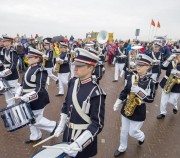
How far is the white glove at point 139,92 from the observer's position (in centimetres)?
404

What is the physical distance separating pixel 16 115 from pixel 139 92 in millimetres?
2566

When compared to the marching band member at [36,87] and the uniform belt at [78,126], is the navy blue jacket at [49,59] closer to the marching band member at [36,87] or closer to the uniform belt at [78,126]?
the marching band member at [36,87]

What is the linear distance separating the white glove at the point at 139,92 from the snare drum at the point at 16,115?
225cm

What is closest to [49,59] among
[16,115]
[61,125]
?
[16,115]

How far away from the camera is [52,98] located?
28.0 feet

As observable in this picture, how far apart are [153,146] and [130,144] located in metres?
0.57

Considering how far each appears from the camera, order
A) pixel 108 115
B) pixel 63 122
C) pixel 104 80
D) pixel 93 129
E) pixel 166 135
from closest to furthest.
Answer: pixel 93 129 < pixel 63 122 < pixel 166 135 < pixel 108 115 < pixel 104 80

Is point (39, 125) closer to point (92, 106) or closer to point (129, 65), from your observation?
point (92, 106)

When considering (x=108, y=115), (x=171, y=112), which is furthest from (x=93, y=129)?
(x=171, y=112)

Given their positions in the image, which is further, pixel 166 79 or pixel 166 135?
pixel 166 79

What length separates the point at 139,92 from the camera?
405 centimetres

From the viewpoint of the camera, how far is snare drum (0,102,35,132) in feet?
14.1

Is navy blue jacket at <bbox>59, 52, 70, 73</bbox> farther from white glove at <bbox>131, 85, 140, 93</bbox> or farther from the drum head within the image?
the drum head

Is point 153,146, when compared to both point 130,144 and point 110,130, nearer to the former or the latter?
point 130,144
